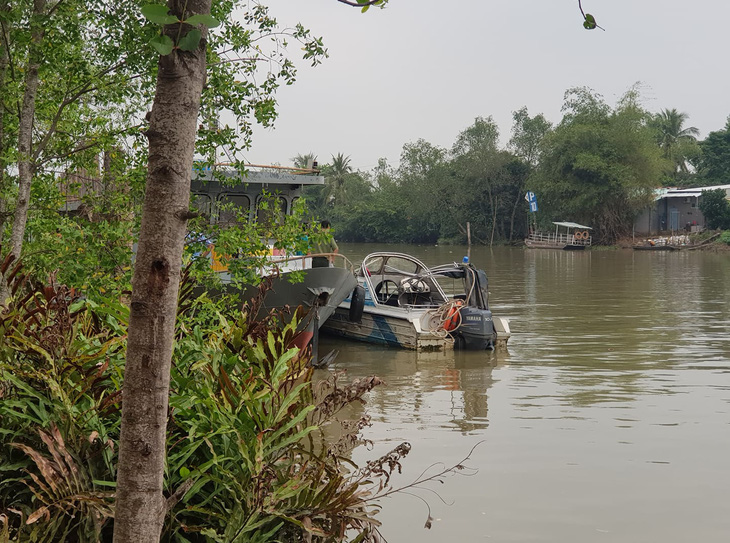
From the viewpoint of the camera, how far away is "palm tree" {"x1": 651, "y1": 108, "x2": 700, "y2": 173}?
265 feet

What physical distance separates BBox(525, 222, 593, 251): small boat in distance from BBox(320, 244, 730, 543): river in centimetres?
4247

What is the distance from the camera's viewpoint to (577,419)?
36.4 feet

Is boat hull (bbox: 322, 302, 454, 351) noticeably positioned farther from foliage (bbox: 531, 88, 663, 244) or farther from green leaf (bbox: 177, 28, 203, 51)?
foliage (bbox: 531, 88, 663, 244)

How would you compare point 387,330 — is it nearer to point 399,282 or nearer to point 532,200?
point 399,282

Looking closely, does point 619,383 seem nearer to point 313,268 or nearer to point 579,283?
point 313,268

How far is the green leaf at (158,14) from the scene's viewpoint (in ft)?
6.07

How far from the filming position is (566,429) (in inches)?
415

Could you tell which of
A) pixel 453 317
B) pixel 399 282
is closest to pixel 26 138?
pixel 453 317

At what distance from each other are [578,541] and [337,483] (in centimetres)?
388

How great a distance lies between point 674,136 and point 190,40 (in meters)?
92.0

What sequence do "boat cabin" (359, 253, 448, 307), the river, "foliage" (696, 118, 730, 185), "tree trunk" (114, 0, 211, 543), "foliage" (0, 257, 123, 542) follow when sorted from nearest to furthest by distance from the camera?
"tree trunk" (114, 0, 211, 543), "foliage" (0, 257, 123, 542), the river, "boat cabin" (359, 253, 448, 307), "foliage" (696, 118, 730, 185)

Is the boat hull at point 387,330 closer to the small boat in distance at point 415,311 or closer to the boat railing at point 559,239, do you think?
the small boat in distance at point 415,311

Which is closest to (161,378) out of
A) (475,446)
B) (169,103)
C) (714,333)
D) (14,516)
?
(169,103)

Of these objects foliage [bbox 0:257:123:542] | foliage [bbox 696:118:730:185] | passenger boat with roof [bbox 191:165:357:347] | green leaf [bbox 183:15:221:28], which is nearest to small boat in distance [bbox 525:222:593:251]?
foliage [bbox 696:118:730:185]
